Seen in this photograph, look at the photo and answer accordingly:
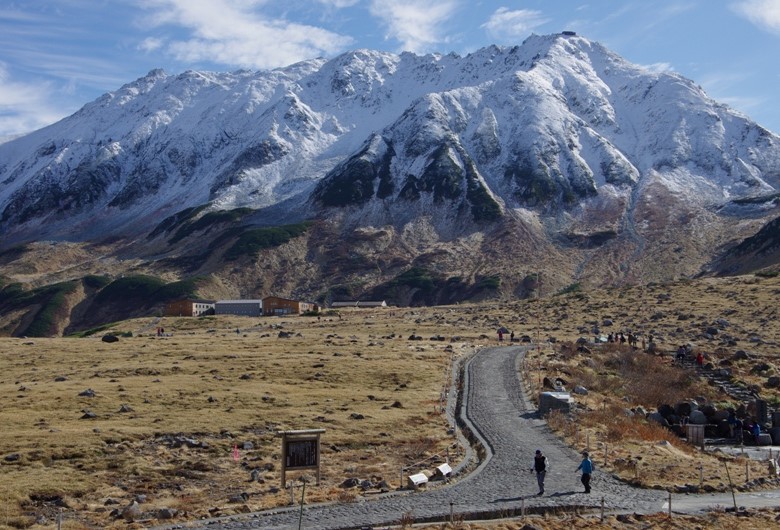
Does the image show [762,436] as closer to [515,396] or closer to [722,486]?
[515,396]

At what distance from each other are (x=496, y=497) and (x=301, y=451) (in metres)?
7.14

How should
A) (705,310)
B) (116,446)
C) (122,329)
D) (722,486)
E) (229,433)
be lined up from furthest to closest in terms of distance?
(122,329) → (705,310) → (229,433) → (116,446) → (722,486)

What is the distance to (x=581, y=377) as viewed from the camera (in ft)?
189

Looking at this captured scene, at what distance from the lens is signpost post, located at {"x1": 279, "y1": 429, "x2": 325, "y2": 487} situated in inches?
1131

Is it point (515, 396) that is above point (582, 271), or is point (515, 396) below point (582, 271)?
below

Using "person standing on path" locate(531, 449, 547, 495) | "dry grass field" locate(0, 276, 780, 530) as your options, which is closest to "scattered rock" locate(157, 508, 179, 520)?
"dry grass field" locate(0, 276, 780, 530)

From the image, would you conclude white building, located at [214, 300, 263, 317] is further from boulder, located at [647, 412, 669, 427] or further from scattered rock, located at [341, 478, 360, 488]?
scattered rock, located at [341, 478, 360, 488]

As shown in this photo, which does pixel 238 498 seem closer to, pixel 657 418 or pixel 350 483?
pixel 350 483

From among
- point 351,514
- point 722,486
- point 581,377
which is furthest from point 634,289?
point 351,514

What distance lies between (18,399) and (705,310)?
8083 cm

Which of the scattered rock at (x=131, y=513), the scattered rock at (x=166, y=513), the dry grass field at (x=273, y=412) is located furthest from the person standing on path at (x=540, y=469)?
the scattered rock at (x=131, y=513)

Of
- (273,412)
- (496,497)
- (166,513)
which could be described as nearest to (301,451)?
(166,513)

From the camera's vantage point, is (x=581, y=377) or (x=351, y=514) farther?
(x=581, y=377)

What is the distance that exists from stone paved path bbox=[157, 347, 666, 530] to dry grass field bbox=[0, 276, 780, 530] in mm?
1087
